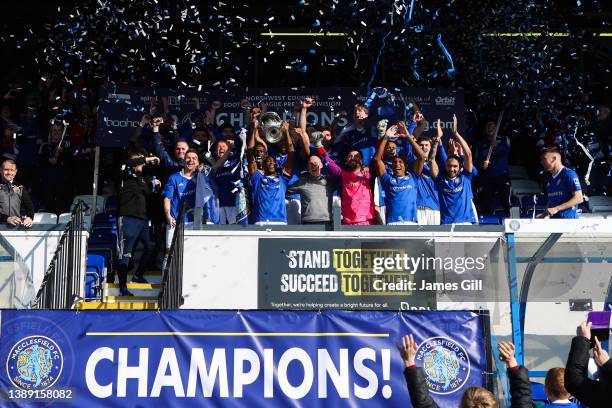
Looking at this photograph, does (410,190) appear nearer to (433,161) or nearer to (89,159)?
(433,161)

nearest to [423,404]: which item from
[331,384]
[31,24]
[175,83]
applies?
[331,384]

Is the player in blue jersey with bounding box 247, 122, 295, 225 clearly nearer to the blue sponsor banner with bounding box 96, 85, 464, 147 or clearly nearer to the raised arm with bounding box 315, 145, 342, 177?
the raised arm with bounding box 315, 145, 342, 177

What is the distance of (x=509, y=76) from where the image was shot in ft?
55.5

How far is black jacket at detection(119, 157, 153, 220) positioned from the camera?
13.7m

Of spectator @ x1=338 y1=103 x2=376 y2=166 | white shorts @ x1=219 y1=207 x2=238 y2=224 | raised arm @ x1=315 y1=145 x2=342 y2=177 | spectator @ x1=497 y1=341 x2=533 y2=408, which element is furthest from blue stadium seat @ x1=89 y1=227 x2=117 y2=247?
spectator @ x1=497 y1=341 x2=533 y2=408

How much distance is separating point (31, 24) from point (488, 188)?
9.82 m

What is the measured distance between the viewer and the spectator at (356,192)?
13758 mm

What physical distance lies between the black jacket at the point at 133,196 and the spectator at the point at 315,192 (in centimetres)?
210

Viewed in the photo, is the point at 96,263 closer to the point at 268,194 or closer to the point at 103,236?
the point at 103,236

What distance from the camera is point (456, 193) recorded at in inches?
551

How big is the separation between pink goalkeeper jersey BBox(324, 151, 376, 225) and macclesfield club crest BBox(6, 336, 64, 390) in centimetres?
555

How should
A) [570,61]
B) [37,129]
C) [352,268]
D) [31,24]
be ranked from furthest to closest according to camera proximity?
1. [31,24]
2. [570,61]
3. [37,129]
4. [352,268]

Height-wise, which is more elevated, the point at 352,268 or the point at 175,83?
the point at 175,83

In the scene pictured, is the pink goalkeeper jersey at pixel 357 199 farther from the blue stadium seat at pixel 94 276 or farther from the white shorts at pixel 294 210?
the blue stadium seat at pixel 94 276
